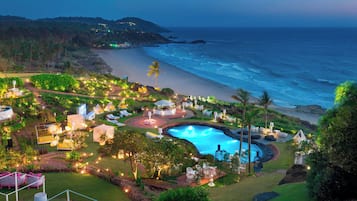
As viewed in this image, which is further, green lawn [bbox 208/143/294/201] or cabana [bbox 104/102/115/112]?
cabana [bbox 104/102/115/112]

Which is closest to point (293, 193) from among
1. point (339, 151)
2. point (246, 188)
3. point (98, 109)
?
point (339, 151)

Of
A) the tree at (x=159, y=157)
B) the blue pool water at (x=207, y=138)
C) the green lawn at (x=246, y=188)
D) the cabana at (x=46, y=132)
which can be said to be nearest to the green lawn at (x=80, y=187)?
the tree at (x=159, y=157)

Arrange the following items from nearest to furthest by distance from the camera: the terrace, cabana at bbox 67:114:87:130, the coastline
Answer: the terrace, cabana at bbox 67:114:87:130, the coastline

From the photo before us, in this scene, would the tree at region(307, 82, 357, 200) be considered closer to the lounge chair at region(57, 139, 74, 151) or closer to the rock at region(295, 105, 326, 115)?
the lounge chair at region(57, 139, 74, 151)

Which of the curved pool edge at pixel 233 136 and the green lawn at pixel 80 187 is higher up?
the green lawn at pixel 80 187

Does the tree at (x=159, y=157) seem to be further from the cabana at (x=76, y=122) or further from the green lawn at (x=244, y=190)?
the cabana at (x=76, y=122)

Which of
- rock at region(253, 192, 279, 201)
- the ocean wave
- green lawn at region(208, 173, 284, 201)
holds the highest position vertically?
the ocean wave

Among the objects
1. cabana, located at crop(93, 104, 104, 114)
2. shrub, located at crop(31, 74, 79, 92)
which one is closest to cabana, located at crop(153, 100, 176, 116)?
cabana, located at crop(93, 104, 104, 114)

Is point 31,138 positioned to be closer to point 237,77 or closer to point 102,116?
point 102,116
